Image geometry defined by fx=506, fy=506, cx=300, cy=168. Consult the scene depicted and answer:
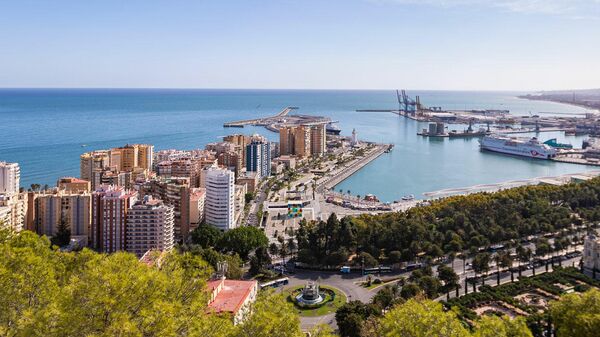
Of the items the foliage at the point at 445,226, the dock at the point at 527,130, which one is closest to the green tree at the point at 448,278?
the foliage at the point at 445,226

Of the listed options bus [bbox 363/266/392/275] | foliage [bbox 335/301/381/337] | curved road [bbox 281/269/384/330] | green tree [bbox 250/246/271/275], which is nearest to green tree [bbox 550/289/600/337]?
foliage [bbox 335/301/381/337]

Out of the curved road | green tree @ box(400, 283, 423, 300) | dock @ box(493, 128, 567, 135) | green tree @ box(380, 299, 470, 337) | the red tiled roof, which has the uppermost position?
dock @ box(493, 128, 567, 135)

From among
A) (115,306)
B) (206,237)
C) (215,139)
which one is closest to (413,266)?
(206,237)

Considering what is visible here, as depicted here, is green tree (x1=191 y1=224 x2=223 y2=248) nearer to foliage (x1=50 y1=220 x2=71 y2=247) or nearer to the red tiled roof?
foliage (x1=50 y1=220 x2=71 y2=247)

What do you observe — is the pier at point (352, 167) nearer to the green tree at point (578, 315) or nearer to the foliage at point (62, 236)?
the foliage at point (62, 236)

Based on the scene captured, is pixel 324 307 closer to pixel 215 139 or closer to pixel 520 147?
pixel 520 147

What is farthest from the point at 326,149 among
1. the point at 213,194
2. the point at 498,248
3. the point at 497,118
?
the point at 497,118
